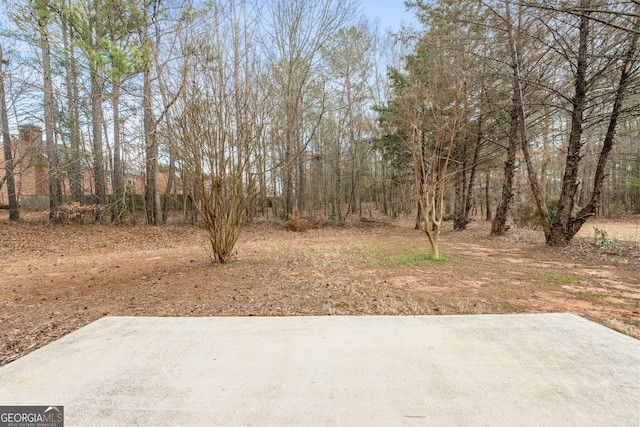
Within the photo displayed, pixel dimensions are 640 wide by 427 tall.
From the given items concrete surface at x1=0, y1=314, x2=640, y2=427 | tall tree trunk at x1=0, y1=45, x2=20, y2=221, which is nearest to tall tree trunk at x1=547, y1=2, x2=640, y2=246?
concrete surface at x1=0, y1=314, x2=640, y2=427

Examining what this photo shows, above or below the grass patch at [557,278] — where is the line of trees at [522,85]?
above

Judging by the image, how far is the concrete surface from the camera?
1.32 metres

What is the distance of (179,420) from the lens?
1306mm

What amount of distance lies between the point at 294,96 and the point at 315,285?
10.9m

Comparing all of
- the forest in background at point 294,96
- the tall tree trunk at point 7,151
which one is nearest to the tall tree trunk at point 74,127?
the forest in background at point 294,96

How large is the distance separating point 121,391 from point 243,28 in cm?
549

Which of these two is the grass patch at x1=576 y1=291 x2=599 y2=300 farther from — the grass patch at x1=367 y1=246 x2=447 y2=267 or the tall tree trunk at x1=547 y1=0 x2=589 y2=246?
the tall tree trunk at x1=547 y1=0 x2=589 y2=246

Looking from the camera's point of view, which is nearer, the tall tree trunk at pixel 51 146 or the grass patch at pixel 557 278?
the grass patch at pixel 557 278

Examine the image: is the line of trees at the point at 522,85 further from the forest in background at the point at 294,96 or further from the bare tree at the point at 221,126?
the bare tree at the point at 221,126

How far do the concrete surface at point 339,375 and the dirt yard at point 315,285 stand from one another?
491 millimetres

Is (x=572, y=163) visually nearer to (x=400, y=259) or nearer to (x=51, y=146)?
(x=400, y=259)

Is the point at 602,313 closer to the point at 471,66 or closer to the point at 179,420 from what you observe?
the point at 179,420

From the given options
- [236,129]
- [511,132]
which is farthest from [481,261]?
[511,132]

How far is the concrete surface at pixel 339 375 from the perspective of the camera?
1.32 meters
